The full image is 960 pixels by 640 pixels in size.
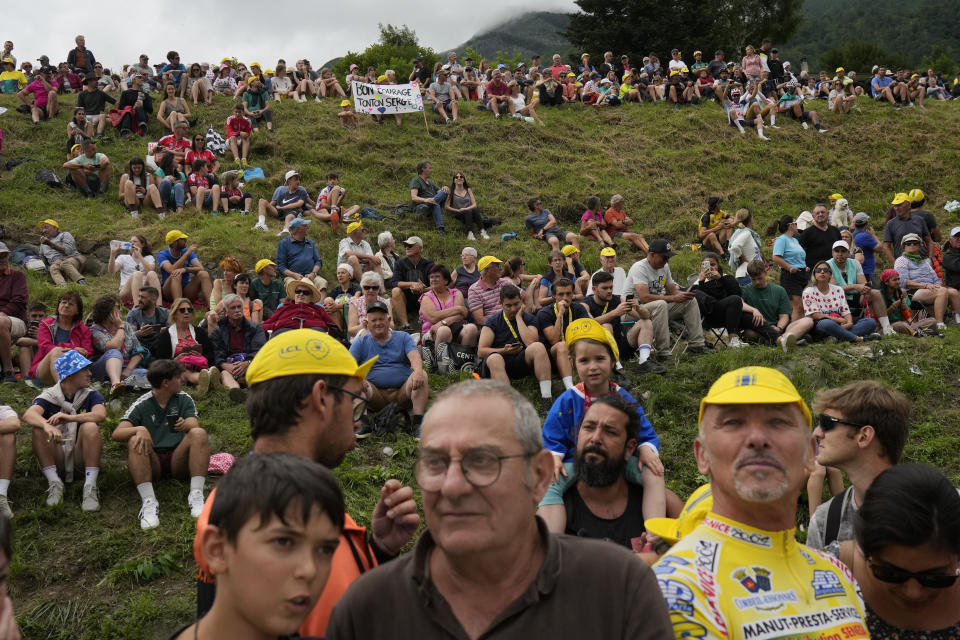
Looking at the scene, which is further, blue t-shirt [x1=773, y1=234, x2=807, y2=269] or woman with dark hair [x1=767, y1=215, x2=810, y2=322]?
blue t-shirt [x1=773, y1=234, x2=807, y2=269]

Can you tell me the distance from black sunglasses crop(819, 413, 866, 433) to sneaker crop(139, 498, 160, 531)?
4.90m

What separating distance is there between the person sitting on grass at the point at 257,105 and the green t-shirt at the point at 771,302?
12528mm

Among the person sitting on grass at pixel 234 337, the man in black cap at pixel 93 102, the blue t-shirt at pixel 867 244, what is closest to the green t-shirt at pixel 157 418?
the person sitting on grass at pixel 234 337

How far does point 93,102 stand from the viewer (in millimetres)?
18203

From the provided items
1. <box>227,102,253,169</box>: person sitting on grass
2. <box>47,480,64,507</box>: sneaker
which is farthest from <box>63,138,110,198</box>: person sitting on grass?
<box>47,480,64,507</box>: sneaker

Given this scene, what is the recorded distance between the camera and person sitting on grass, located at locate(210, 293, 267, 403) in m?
9.23

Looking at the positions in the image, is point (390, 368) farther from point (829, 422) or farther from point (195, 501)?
point (829, 422)

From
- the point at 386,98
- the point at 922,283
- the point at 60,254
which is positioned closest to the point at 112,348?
the point at 60,254

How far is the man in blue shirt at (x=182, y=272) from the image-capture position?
1119 cm

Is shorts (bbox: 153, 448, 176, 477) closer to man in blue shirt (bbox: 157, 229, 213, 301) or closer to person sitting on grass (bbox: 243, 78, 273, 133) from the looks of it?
man in blue shirt (bbox: 157, 229, 213, 301)

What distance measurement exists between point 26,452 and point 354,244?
660cm

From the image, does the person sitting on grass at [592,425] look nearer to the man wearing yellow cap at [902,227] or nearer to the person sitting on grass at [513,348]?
the person sitting on grass at [513,348]

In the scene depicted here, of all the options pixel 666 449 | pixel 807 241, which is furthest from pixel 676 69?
pixel 666 449

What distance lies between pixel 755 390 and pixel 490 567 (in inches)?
42.1
